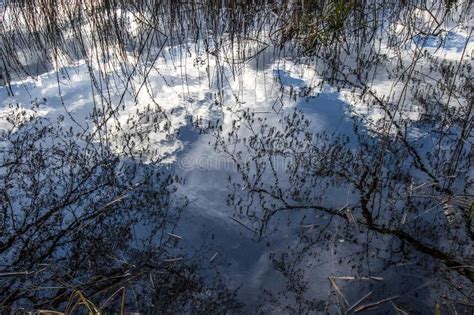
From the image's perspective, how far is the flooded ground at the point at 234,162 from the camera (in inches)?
86.6

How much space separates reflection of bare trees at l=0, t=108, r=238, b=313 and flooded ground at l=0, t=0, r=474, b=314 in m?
0.01

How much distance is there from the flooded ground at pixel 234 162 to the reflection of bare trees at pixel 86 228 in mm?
11

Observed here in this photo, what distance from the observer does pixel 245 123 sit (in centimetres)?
344

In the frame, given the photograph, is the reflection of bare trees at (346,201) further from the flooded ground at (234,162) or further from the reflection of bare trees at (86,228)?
the reflection of bare trees at (86,228)

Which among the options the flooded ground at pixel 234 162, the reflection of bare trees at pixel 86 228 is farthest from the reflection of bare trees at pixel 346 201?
the reflection of bare trees at pixel 86 228

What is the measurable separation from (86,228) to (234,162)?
3.80ft

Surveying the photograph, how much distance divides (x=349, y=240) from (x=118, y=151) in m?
1.83

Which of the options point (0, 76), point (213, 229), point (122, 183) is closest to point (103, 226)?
point (122, 183)

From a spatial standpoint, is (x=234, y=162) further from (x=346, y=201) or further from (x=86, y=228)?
(x=86, y=228)

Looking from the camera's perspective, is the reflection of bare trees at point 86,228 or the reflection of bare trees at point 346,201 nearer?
the reflection of bare trees at point 86,228

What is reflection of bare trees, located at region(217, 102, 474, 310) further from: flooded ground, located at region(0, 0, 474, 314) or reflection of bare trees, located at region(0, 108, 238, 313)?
reflection of bare trees, located at region(0, 108, 238, 313)

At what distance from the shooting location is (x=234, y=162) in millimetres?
3076

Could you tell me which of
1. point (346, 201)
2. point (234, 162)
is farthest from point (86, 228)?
point (346, 201)

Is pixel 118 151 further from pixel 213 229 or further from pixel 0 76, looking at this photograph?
pixel 0 76
